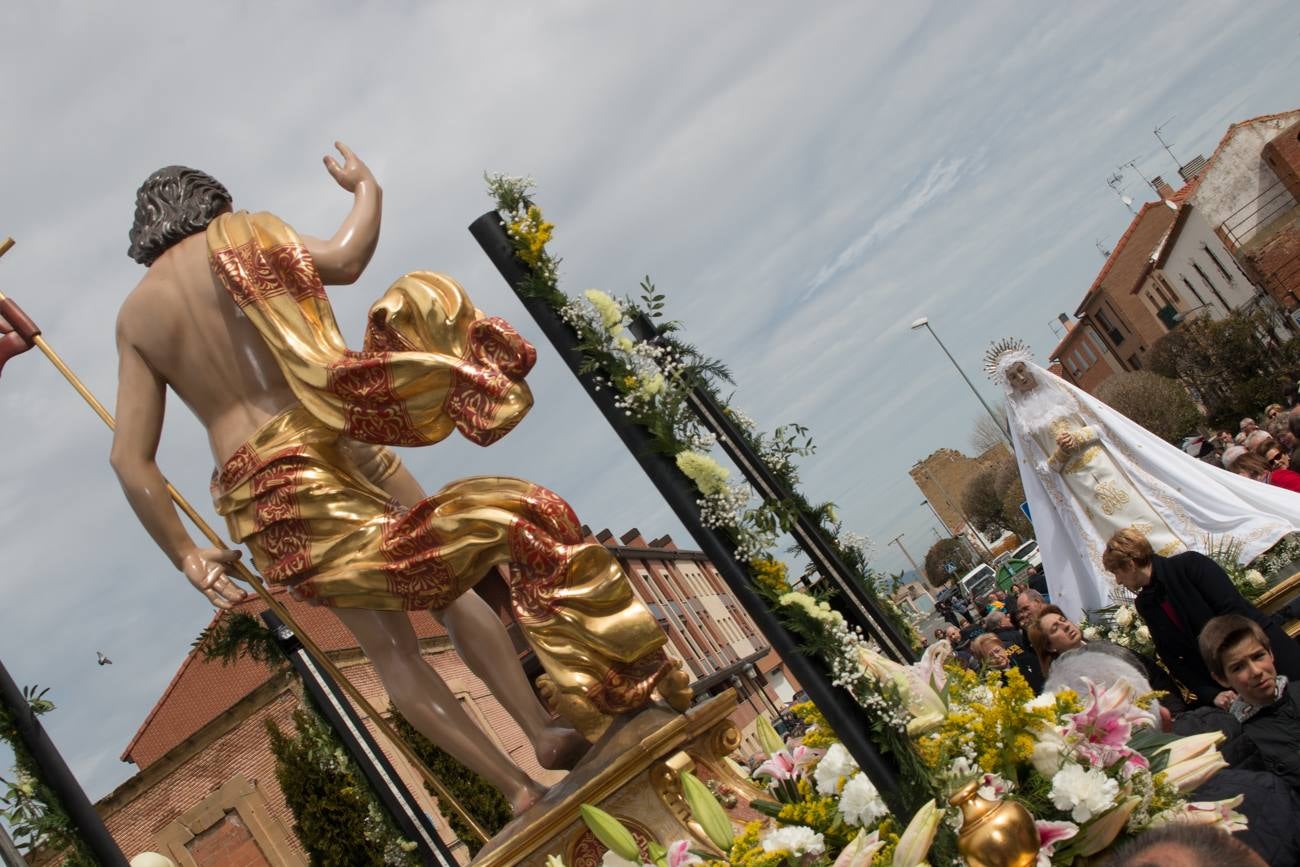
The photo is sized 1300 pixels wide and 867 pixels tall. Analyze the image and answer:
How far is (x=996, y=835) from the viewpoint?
4.48 metres

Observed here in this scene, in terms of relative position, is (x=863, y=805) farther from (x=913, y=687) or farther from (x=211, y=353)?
(x=211, y=353)

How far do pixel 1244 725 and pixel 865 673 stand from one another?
1.38m

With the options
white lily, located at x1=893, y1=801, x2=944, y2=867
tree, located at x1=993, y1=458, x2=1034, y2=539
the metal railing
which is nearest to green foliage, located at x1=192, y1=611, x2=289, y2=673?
white lily, located at x1=893, y1=801, x2=944, y2=867

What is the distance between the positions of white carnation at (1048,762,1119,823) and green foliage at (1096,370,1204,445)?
134 ft

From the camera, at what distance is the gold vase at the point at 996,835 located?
4461 mm

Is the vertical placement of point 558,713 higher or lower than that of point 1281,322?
higher

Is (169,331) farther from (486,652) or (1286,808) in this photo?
(1286,808)

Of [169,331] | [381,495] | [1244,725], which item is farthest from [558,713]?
[1244,725]

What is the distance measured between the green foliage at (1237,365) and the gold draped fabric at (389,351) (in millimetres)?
34356

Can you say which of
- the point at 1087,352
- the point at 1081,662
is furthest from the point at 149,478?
the point at 1087,352

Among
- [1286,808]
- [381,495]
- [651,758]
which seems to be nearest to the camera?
[1286,808]

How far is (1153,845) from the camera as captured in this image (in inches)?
80.2

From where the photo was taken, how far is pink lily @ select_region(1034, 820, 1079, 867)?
4.46m

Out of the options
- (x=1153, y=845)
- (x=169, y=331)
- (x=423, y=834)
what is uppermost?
(x=169, y=331)
